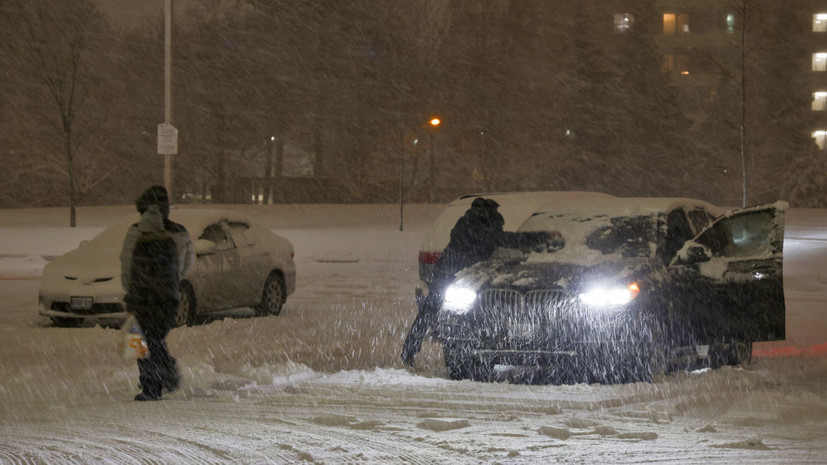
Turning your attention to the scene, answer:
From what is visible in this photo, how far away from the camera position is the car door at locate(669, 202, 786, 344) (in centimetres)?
866

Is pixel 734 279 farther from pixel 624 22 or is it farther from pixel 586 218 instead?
pixel 624 22

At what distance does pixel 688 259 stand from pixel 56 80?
111 feet

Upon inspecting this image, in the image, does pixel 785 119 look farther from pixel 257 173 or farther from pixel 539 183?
pixel 257 173

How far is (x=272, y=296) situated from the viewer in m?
14.3

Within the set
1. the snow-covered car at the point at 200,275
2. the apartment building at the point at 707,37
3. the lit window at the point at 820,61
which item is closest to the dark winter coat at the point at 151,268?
the snow-covered car at the point at 200,275

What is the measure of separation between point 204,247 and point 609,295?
6474 mm

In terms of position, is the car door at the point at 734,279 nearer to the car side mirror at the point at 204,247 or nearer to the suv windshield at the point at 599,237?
the suv windshield at the point at 599,237

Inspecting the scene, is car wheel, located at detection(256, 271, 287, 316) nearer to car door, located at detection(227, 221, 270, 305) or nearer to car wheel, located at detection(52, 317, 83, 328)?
car door, located at detection(227, 221, 270, 305)

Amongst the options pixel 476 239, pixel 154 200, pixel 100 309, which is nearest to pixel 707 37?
pixel 100 309

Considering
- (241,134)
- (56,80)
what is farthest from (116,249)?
(241,134)

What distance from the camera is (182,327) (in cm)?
1227

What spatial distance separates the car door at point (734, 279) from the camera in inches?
341

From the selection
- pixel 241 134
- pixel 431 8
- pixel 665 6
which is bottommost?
pixel 241 134

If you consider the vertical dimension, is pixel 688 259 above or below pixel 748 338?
above
